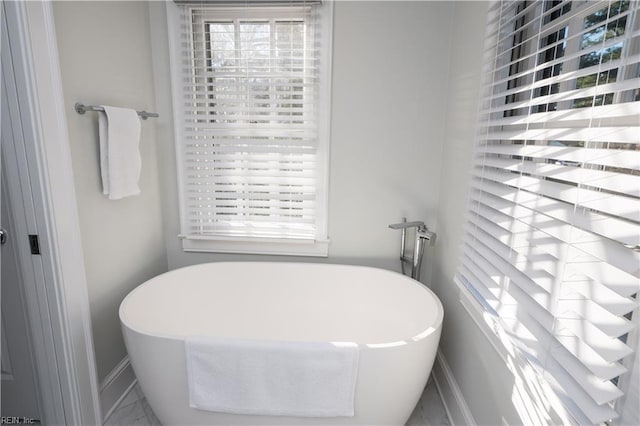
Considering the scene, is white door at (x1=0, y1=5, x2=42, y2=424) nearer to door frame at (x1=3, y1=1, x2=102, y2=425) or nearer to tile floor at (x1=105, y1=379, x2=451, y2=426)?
door frame at (x1=3, y1=1, x2=102, y2=425)

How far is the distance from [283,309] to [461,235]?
116 centimetres

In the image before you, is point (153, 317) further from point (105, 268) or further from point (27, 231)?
point (27, 231)

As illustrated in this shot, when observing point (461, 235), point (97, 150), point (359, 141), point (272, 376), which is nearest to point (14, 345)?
point (97, 150)

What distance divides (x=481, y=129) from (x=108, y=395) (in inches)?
88.6

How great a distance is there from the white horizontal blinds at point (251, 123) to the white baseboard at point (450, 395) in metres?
1.08

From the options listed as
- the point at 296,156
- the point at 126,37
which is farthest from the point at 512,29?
the point at 126,37

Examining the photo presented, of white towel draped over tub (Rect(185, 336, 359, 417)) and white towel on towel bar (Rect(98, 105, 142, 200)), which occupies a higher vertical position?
white towel on towel bar (Rect(98, 105, 142, 200))

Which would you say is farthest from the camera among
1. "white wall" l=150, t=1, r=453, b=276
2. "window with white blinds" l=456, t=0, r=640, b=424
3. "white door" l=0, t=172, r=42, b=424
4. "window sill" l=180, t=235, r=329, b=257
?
"window sill" l=180, t=235, r=329, b=257

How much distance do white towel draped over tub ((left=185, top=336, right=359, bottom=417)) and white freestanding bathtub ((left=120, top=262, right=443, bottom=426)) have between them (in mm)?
125

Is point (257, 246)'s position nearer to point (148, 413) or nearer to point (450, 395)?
point (148, 413)

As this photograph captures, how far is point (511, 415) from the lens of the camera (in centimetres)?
117

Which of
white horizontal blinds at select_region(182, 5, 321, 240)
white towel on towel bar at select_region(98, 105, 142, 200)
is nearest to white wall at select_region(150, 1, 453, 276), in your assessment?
white horizontal blinds at select_region(182, 5, 321, 240)

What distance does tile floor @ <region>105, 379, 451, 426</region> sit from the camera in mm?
1646

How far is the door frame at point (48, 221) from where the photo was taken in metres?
1.20
